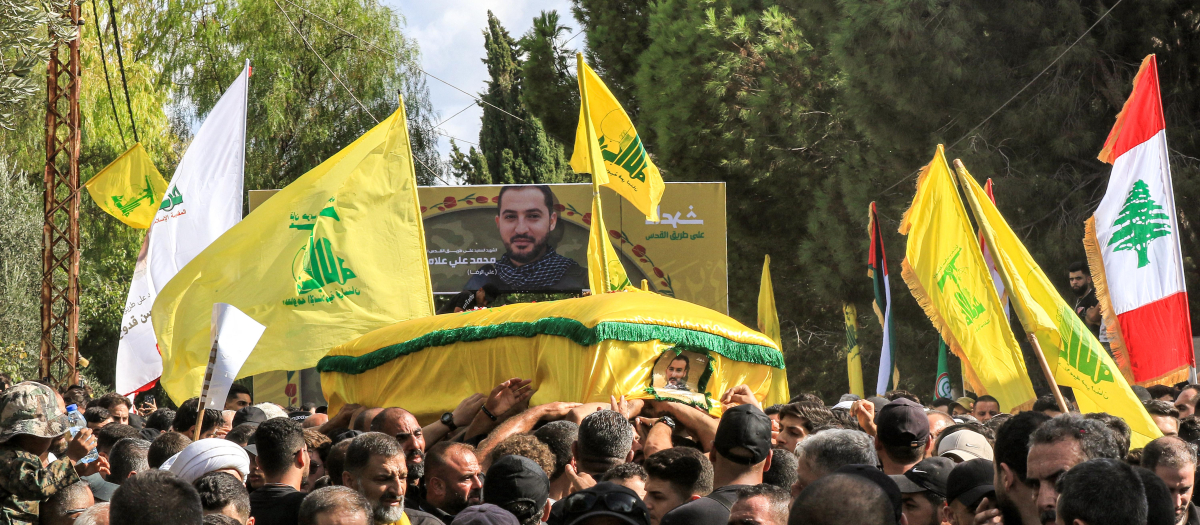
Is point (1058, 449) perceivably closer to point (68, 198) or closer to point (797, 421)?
point (797, 421)

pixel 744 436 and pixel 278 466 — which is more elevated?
pixel 744 436

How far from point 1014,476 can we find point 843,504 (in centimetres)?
103

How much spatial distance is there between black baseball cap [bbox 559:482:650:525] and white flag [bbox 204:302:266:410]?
3.37 m

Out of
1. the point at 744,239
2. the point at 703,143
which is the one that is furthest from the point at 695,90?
the point at 744,239

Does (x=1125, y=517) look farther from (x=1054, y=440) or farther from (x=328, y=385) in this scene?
(x=328, y=385)

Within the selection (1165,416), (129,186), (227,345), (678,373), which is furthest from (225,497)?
(129,186)

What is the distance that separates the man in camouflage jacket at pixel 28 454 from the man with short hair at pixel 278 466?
2.54 feet

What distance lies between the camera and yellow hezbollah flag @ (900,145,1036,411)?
728cm

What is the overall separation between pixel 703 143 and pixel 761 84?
1.68m

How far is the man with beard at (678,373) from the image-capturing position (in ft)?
21.9

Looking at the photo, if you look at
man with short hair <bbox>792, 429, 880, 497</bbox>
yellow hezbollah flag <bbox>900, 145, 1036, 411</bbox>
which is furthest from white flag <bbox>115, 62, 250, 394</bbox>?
man with short hair <bbox>792, 429, 880, 497</bbox>

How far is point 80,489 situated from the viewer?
436 cm

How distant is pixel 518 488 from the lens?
391cm

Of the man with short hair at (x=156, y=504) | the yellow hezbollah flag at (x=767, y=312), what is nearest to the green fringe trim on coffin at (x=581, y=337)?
the man with short hair at (x=156, y=504)
